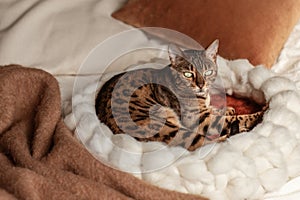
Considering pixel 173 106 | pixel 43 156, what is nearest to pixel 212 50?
pixel 173 106

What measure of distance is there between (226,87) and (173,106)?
19 centimetres

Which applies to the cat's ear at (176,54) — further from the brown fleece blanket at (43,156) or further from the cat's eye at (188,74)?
the brown fleece blanket at (43,156)

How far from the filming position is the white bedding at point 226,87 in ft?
3.97

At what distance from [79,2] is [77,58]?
0.92 feet

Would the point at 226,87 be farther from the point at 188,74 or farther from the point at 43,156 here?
the point at 43,156

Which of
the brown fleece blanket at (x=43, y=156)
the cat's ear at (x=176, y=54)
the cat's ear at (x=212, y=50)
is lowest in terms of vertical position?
the brown fleece blanket at (x=43, y=156)

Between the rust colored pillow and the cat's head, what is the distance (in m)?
0.19

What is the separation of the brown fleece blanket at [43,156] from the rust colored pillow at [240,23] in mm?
525

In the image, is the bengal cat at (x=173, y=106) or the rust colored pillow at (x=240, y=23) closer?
the bengal cat at (x=173, y=106)

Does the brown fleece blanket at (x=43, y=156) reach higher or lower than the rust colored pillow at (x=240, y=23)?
lower

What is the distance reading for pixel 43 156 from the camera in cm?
124

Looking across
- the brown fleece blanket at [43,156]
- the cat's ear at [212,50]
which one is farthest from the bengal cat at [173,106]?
the brown fleece blanket at [43,156]

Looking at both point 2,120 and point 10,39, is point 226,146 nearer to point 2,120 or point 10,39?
point 2,120

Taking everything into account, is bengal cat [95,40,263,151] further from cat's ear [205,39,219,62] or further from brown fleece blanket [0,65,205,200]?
brown fleece blanket [0,65,205,200]
